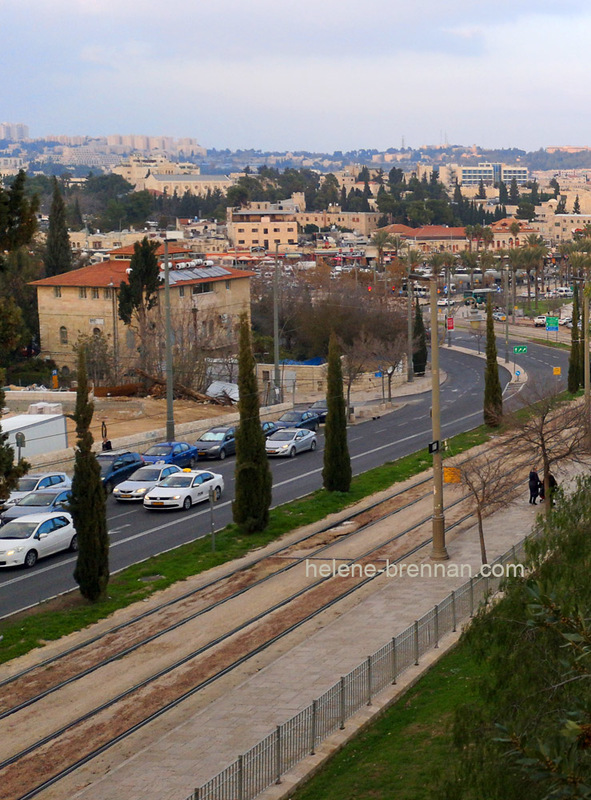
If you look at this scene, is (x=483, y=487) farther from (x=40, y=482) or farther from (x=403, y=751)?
(x=40, y=482)

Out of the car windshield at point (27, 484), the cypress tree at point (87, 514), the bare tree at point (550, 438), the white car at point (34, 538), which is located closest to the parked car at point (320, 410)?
the car windshield at point (27, 484)

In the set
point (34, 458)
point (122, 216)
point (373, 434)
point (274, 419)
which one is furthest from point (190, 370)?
point (122, 216)

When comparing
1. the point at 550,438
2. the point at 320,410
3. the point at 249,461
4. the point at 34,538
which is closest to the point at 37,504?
the point at 34,538

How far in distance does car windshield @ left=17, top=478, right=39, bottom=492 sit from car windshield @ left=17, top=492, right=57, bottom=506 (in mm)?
1847

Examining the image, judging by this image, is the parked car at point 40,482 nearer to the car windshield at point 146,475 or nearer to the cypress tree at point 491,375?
the car windshield at point 146,475

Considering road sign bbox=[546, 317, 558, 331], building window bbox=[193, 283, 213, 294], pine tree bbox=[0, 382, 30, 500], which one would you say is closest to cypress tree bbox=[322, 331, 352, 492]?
pine tree bbox=[0, 382, 30, 500]

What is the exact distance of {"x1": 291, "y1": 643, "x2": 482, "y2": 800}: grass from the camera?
12242mm

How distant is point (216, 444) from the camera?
126 ft

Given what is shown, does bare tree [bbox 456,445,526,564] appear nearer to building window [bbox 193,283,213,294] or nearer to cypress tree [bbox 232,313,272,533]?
cypress tree [bbox 232,313,272,533]

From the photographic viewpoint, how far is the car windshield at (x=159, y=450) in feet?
120

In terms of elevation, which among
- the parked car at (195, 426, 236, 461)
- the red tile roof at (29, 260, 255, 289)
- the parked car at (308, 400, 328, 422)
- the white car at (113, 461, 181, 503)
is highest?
the red tile roof at (29, 260, 255, 289)

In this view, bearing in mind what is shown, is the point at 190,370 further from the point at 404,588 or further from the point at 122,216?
the point at 122,216

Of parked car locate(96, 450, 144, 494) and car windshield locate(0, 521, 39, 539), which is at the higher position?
car windshield locate(0, 521, 39, 539)

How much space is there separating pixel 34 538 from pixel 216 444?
13884 millimetres
